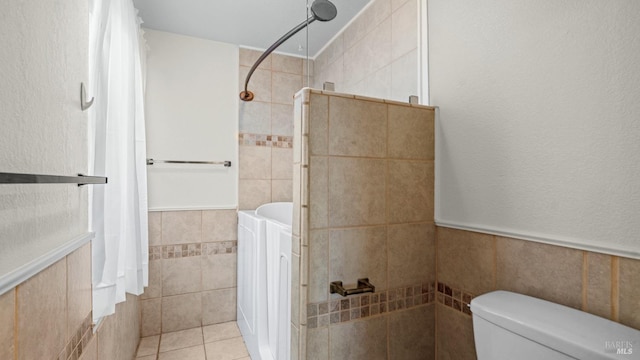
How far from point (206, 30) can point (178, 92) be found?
1.72 feet

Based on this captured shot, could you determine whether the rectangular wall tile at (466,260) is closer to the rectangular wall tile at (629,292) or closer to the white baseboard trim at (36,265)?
the rectangular wall tile at (629,292)

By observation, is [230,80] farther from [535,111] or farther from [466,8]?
[535,111]

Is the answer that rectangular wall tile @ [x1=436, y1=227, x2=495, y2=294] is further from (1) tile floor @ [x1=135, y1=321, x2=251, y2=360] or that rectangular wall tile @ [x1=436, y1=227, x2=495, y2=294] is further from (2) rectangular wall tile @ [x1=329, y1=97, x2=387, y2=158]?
(1) tile floor @ [x1=135, y1=321, x2=251, y2=360]

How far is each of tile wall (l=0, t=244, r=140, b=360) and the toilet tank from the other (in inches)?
45.2

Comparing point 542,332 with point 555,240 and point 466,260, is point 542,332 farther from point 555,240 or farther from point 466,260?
point 466,260

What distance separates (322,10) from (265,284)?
144 centimetres

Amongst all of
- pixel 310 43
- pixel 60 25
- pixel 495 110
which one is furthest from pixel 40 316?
pixel 310 43

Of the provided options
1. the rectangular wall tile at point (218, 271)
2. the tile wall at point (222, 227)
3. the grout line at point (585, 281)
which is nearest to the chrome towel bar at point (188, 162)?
the tile wall at point (222, 227)

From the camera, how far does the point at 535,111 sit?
948 millimetres

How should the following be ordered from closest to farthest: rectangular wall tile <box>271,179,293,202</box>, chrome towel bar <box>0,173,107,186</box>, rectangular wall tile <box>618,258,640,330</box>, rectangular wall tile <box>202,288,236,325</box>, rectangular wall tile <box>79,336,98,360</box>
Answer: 1. chrome towel bar <box>0,173,107,186</box>
2. rectangular wall tile <box>618,258,640,330</box>
3. rectangular wall tile <box>79,336,98,360</box>
4. rectangular wall tile <box>202,288,236,325</box>
5. rectangular wall tile <box>271,179,293,202</box>

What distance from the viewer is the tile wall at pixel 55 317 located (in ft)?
1.99

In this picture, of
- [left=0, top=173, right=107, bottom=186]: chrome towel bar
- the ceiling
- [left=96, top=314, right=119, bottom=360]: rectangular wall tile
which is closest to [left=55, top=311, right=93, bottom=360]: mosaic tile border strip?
[left=96, top=314, right=119, bottom=360]: rectangular wall tile

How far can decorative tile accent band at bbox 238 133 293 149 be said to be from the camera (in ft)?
8.23

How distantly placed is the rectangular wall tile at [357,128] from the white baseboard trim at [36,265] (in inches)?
33.5
